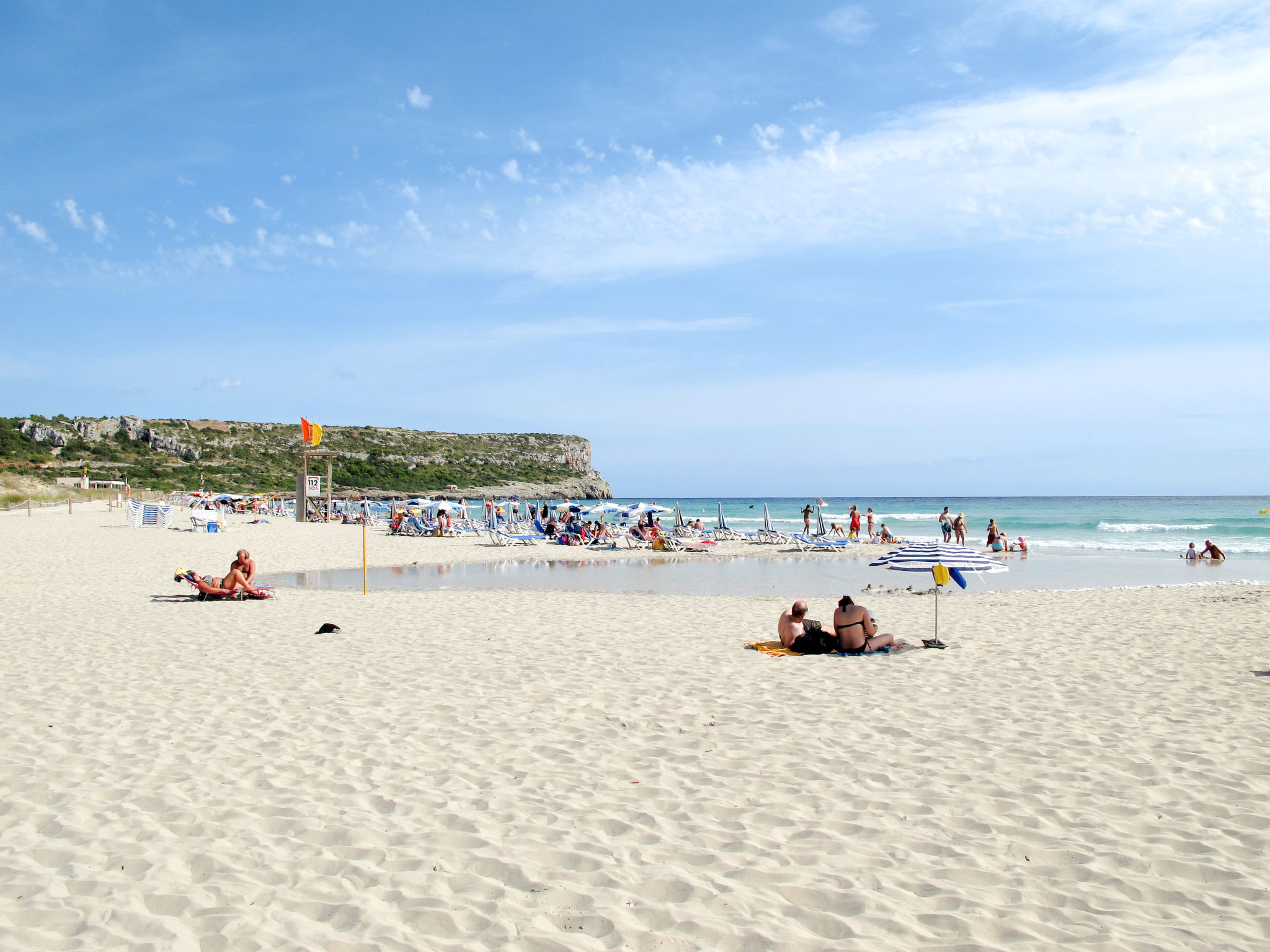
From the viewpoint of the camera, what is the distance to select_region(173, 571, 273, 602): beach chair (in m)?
11.4

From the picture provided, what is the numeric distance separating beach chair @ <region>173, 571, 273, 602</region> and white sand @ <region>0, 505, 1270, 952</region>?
2.91 metres

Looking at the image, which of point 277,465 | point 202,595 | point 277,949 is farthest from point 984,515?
point 277,949

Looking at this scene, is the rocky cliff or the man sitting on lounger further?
the rocky cliff

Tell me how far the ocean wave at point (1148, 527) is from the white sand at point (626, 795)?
1665 inches

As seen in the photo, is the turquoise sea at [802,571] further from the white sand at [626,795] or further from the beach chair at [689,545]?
the white sand at [626,795]

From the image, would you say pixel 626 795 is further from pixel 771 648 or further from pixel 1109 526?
pixel 1109 526

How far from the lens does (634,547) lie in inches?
1025

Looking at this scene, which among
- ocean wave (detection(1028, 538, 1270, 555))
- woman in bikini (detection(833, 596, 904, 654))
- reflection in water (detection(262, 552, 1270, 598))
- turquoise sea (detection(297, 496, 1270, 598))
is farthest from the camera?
ocean wave (detection(1028, 538, 1270, 555))

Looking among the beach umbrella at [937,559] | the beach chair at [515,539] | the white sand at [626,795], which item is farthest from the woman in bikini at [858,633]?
the beach chair at [515,539]

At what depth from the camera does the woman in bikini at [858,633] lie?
25.8 ft

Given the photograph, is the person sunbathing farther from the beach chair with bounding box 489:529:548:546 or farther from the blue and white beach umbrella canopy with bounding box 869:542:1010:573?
the beach chair with bounding box 489:529:548:546

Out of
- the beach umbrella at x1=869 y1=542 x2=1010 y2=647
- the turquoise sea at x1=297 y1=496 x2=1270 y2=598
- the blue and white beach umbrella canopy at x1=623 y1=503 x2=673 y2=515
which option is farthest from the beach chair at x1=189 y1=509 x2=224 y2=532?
the beach umbrella at x1=869 y1=542 x2=1010 y2=647

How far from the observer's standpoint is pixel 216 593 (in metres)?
11.4

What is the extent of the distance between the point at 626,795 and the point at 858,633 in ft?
14.4
